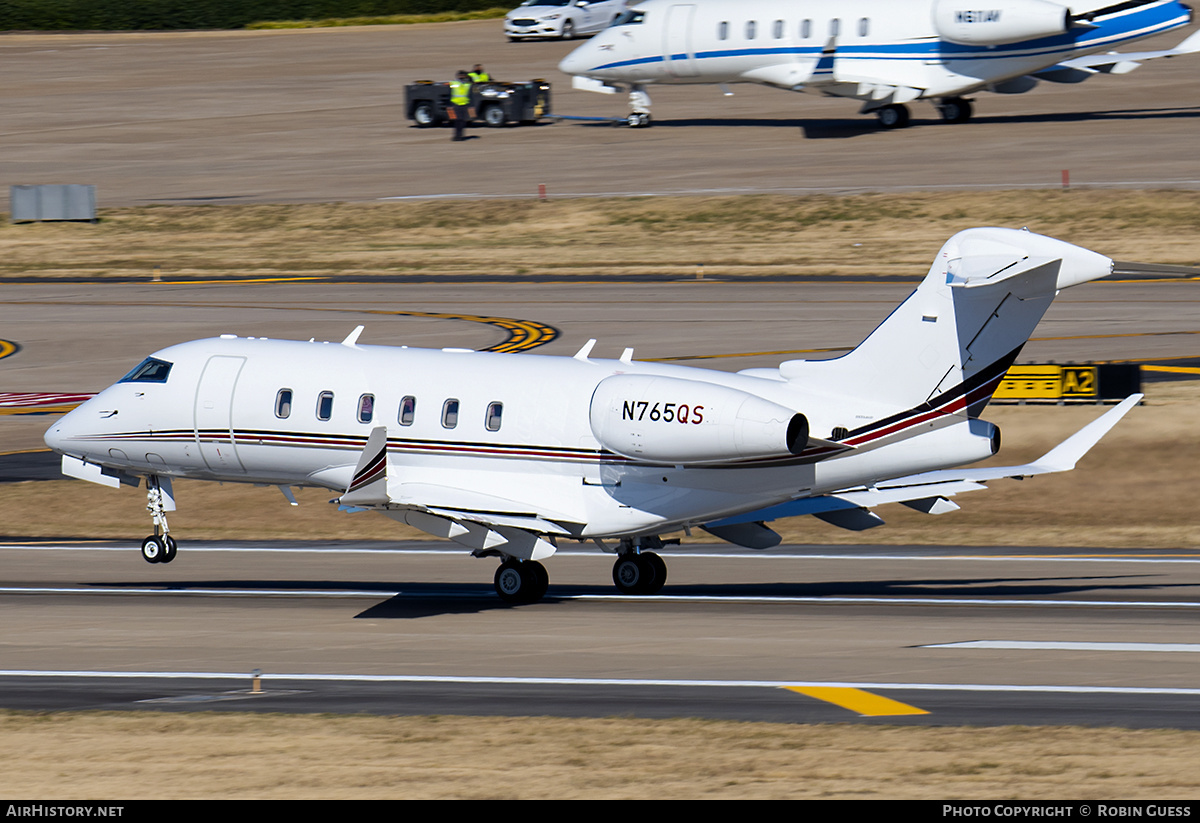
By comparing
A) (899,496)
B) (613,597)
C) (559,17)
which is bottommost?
(613,597)

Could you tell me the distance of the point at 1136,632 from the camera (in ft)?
77.7

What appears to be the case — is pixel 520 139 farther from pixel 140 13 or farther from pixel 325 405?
pixel 140 13

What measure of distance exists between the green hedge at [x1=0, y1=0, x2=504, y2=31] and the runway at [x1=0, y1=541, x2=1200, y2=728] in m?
101

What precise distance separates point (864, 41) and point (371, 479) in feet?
168

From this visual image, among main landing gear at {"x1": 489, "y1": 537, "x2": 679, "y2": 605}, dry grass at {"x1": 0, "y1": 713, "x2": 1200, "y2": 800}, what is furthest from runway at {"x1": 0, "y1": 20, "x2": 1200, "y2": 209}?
dry grass at {"x1": 0, "y1": 713, "x2": 1200, "y2": 800}

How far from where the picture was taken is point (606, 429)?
83.0 feet

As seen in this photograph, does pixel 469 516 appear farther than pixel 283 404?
No

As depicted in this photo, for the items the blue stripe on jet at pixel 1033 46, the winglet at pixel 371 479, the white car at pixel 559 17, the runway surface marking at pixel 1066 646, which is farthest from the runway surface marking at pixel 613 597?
the white car at pixel 559 17

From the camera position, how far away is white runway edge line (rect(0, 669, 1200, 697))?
20.4 meters

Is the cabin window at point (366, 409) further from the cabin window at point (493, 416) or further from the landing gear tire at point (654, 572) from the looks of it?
the landing gear tire at point (654, 572)

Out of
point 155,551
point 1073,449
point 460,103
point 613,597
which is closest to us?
point 1073,449

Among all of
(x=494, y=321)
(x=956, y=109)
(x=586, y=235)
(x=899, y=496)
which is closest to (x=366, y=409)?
(x=899, y=496)

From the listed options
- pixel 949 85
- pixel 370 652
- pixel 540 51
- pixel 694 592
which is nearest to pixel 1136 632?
pixel 694 592

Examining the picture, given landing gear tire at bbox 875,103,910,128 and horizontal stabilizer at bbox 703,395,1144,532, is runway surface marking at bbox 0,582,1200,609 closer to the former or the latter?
horizontal stabilizer at bbox 703,395,1144,532
